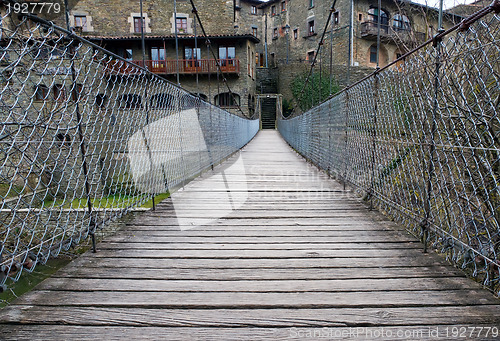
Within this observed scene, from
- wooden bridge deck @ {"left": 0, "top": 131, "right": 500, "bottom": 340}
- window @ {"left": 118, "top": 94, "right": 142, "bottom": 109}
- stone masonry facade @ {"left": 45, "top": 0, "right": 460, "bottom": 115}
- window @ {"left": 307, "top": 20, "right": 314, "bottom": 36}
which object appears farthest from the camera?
window @ {"left": 307, "top": 20, "right": 314, "bottom": 36}

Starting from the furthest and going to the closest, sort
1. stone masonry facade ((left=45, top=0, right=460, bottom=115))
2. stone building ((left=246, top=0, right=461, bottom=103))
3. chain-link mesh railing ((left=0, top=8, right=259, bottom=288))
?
1. stone building ((left=246, top=0, right=461, bottom=103))
2. stone masonry facade ((left=45, top=0, right=460, bottom=115))
3. chain-link mesh railing ((left=0, top=8, right=259, bottom=288))

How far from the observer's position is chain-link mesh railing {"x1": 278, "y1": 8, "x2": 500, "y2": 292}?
4.85 feet

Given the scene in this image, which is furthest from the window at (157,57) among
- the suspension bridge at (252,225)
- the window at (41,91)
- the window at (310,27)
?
the window at (41,91)

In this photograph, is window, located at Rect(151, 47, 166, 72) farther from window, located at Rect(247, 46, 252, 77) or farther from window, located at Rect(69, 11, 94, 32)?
window, located at Rect(247, 46, 252, 77)

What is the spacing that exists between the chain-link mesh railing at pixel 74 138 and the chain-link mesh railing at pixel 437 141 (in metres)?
1.77

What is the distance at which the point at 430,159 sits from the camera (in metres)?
1.71

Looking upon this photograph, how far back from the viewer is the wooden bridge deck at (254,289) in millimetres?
1122

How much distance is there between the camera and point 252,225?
2318mm

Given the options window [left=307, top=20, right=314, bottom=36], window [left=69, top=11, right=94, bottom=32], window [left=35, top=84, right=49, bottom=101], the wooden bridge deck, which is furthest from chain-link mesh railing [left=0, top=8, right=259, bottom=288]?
window [left=307, top=20, right=314, bottom=36]

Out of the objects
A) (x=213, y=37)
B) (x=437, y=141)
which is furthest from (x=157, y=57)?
(x=437, y=141)

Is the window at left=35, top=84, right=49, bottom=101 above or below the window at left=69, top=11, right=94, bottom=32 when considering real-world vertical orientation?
below

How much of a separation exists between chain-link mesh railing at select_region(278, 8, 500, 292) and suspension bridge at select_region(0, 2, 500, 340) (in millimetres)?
19

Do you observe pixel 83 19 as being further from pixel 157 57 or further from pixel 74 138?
pixel 74 138

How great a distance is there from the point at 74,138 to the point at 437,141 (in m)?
1.96
